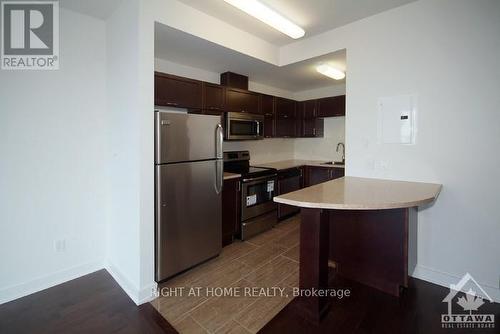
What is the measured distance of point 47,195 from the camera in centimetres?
228

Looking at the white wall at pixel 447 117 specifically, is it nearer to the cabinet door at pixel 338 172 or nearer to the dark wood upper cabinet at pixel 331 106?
the cabinet door at pixel 338 172

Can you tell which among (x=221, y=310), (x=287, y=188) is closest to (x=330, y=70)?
(x=287, y=188)

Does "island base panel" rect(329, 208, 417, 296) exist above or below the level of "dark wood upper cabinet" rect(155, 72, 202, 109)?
below

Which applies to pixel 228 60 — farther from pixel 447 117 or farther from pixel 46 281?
pixel 46 281

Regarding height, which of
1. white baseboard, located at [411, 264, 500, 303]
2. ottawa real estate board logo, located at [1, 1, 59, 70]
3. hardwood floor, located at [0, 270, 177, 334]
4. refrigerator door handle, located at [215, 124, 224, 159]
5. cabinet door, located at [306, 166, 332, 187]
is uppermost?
ottawa real estate board logo, located at [1, 1, 59, 70]

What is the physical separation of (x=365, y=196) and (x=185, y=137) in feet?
5.53

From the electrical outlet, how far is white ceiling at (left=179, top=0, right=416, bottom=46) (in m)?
2.63

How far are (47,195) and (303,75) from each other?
12.2 feet

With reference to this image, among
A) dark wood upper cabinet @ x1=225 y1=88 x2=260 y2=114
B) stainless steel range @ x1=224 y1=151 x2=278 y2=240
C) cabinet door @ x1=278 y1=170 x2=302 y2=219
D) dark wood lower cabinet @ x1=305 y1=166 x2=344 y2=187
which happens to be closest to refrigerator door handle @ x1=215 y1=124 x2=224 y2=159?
stainless steel range @ x1=224 y1=151 x2=278 y2=240

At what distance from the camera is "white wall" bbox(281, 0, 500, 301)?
1987mm

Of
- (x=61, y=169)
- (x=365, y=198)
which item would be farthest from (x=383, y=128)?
(x=61, y=169)

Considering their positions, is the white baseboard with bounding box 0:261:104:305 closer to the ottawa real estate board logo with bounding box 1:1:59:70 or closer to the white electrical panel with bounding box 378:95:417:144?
the ottawa real estate board logo with bounding box 1:1:59:70

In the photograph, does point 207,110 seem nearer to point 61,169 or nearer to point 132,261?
point 61,169

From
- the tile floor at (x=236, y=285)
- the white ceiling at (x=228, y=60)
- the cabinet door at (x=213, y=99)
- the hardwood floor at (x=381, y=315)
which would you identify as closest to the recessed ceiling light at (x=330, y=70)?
the white ceiling at (x=228, y=60)
